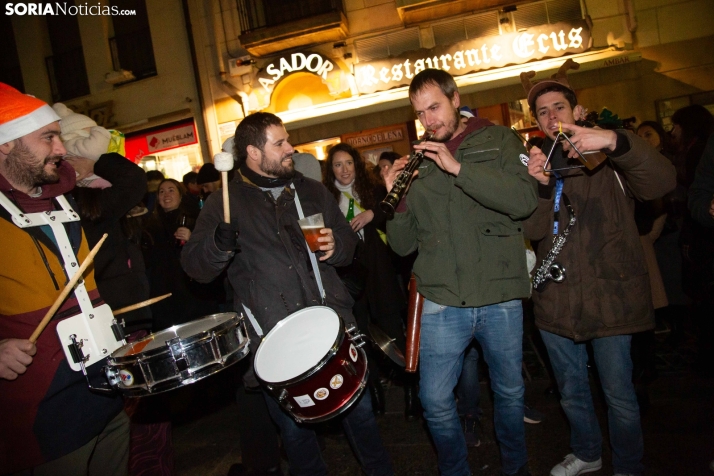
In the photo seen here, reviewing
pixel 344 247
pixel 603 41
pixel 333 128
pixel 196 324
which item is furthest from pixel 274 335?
pixel 603 41

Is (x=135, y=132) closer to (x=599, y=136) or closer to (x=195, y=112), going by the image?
(x=195, y=112)

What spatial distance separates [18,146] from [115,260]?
91 cm

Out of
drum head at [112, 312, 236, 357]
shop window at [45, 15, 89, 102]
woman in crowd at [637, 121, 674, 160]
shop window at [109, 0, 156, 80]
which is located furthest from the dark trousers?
shop window at [45, 15, 89, 102]

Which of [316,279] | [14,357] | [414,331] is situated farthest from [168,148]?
[14,357]

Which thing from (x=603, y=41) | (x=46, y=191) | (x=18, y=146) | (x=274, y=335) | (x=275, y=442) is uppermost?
(x=603, y=41)

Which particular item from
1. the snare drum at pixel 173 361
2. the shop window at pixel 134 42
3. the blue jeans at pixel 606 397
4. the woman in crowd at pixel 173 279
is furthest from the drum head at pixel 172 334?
the shop window at pixel 134 42

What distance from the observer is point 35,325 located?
2045 mm

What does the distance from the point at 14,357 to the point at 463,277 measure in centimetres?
211

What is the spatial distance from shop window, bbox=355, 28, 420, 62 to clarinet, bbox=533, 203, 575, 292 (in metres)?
8.76

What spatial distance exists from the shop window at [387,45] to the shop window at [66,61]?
7908 mm

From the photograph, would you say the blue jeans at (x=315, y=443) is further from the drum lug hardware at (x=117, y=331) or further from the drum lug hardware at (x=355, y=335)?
the drum lug hardware at (x=117, y=331)

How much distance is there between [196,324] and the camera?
257 cm

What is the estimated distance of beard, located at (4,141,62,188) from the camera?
2121mm

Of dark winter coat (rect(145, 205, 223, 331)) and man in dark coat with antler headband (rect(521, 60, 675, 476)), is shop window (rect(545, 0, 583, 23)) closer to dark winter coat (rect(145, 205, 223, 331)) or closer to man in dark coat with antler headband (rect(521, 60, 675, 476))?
man in dark coat with antler headband (rect(521, 60, 675, 476))
